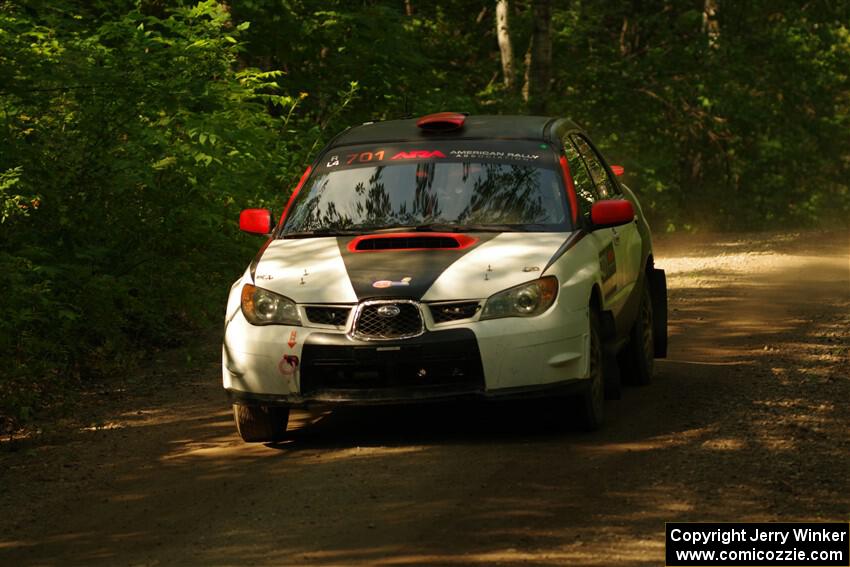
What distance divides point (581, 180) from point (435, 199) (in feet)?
3.62

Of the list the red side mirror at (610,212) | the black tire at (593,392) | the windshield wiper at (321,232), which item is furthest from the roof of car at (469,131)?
the black tire at (593,392)

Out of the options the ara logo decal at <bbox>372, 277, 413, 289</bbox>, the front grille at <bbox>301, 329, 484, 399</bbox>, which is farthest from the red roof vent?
the front grille at <bbox>301, 329, 484, 399</bbox>

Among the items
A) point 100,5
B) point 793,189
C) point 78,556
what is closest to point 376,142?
point 78,556

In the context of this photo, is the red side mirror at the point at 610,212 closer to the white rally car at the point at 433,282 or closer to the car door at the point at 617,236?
the white rally car at the point at 433,282

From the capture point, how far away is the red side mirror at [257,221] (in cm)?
954

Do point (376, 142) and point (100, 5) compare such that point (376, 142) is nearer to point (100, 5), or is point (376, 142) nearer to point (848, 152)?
point (100, 5)

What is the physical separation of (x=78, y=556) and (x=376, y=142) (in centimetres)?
414

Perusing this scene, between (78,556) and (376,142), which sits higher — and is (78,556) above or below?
below

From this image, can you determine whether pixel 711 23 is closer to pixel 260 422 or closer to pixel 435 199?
pixel 435 199

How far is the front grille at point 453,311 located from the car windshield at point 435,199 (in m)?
0.87

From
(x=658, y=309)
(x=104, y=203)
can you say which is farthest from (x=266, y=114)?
(x=658, y=309)

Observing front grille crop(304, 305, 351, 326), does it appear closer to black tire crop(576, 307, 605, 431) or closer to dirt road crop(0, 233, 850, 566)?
dirt road crop(0, 233, 850, 566)

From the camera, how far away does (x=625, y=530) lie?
6543 mm

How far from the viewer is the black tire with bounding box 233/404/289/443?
9.00m
